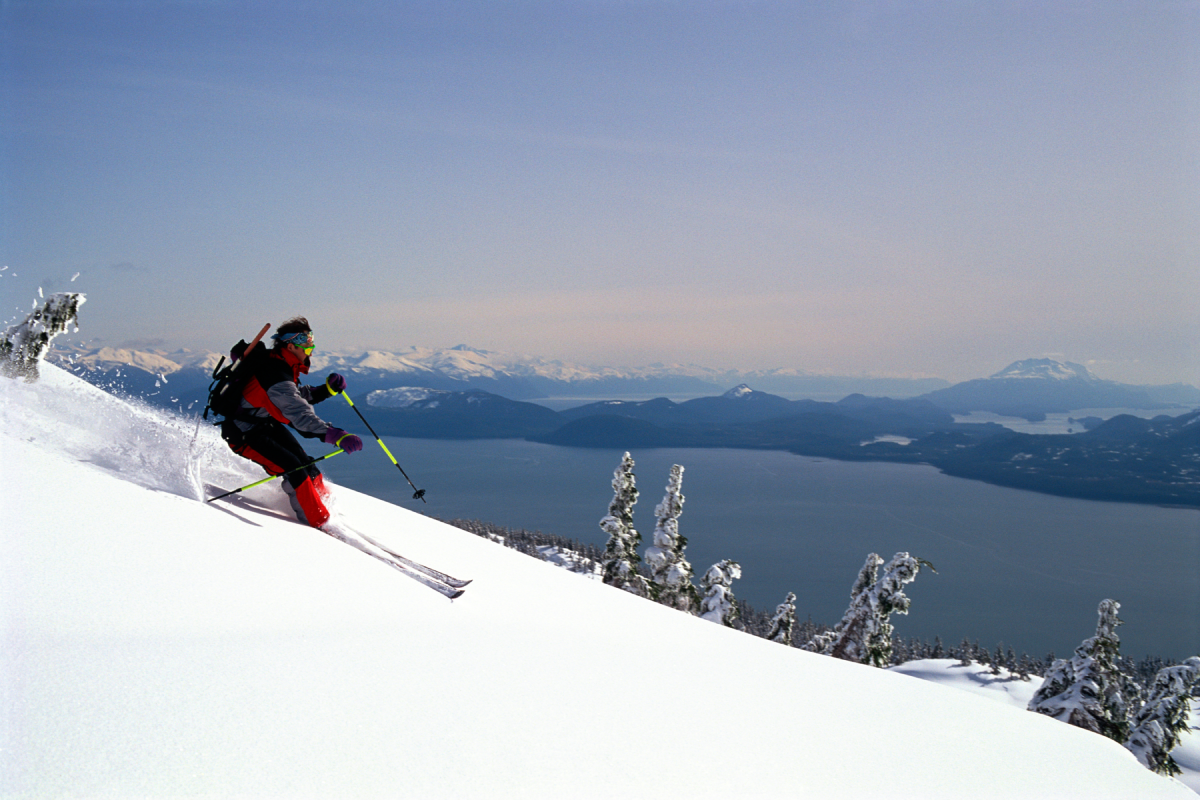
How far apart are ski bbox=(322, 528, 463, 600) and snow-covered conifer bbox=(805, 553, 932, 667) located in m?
23.5

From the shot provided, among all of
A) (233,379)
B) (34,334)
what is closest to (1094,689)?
(233,379)

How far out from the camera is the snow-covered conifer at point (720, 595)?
957 inches

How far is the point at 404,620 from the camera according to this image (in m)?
4.38

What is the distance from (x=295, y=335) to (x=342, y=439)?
4.03 feet

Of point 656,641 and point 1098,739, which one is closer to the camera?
point 656,641

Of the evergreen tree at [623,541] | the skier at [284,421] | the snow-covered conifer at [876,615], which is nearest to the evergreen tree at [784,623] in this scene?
the snow-covered conifer at [876,615]

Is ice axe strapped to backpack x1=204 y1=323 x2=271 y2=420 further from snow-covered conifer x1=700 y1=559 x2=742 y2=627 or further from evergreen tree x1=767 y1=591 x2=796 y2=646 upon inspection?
evergreen tree x1=767 y1=591 x2=796 y2=646

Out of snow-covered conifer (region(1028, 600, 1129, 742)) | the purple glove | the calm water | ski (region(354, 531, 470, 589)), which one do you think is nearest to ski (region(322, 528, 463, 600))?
ski (region(354, 531, 470, 589))

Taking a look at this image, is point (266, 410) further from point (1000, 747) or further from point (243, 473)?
point (1000, 747)

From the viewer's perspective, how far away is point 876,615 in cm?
2494

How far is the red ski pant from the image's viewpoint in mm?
5949

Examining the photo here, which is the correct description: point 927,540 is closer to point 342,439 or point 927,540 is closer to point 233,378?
point 342,439

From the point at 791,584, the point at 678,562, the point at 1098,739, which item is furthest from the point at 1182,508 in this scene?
the point at 1098,739

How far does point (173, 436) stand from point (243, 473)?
0.81 metres
